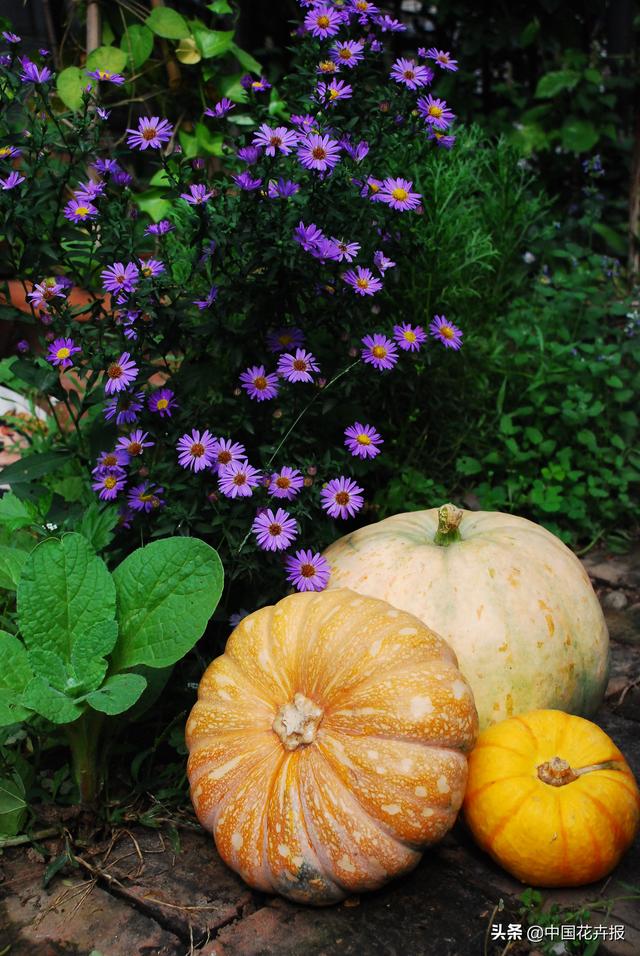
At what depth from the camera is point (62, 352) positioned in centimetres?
201

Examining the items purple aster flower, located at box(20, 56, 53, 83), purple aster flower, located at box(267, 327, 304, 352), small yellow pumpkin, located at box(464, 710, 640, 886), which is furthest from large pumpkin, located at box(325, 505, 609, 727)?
purple aster flower, located at box(20, 56, 53, 83)

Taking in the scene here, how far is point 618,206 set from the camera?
4766 millimetres

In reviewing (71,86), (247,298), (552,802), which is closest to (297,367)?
(247,298)

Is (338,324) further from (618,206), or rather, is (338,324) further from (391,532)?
(618,206)

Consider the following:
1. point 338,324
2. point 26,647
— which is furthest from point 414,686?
point 338,324

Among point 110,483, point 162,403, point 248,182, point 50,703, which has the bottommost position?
point 50,703

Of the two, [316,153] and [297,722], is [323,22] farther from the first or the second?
[297,722]

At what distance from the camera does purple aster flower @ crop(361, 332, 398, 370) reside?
87.2 inches

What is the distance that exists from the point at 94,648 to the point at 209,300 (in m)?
0.86

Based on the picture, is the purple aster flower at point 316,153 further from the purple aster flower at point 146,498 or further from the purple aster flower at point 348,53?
the purple aster flower at point 146,498

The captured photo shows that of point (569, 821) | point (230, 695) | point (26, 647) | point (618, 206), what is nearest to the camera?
point (569, 821)

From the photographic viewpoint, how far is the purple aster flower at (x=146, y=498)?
6.91 feet

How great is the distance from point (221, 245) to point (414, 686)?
1.09 meters

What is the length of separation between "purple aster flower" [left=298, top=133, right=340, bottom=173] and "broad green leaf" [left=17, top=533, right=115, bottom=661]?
0.98 metres
